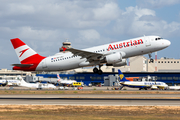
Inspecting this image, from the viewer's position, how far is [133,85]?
82.5 meters

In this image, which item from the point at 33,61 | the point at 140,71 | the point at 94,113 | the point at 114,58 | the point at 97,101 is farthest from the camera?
the point at 140,71

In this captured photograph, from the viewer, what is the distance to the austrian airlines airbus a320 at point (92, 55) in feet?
171

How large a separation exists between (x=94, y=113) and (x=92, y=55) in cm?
2524

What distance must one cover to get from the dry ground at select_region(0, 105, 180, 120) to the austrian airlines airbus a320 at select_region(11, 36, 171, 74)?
66.9 feet

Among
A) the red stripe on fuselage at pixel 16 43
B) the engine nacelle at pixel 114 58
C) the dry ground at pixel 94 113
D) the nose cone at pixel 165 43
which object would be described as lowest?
the dry ground at pixel 94 113

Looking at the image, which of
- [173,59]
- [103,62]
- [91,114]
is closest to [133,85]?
[103,62]

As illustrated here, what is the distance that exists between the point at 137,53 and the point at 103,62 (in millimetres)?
7095

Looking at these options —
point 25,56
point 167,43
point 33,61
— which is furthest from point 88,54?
point 25,56

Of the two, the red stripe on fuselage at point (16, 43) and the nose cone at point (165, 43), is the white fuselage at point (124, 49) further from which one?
the red stripe on fuselage at point (16, 43)

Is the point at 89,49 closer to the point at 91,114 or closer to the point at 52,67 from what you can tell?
the point at 52,67

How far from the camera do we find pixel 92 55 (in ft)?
178

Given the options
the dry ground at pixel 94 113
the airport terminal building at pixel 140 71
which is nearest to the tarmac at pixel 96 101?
the dry ground at pixel 94 113

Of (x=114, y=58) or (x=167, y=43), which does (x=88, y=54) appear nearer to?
(x=114, y=58)

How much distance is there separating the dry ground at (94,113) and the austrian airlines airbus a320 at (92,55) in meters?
20.4
